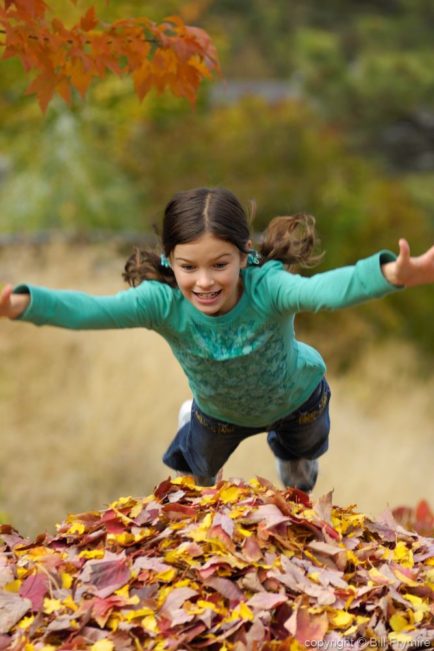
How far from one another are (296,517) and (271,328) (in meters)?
0.67

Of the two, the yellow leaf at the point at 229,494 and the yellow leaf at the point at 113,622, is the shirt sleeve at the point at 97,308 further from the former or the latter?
Result: the yellow leaf at the point at 113,622

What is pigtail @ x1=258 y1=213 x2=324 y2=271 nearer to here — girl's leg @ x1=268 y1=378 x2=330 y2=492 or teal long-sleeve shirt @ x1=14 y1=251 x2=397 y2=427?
teal long-sleeve shirt @ x1=14 y1=251 x2=397 y2=427

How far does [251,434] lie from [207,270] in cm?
77

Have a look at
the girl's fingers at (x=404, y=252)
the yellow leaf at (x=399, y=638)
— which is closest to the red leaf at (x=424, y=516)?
the yellow leaf at (x=399, y=638)

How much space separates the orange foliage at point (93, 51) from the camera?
11.6 feet

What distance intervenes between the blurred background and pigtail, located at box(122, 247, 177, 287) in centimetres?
104

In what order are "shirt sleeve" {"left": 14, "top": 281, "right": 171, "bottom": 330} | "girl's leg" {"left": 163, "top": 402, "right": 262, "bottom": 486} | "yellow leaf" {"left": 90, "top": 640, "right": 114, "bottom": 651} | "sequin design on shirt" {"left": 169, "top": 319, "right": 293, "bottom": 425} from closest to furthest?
"yellow leaf" {"left": 90, "top": 640, "right": 114, "bottom": 651} → "shirt sleeve" {"left": 14, "top": 281, "right": 171, "bottom": 330} → "sequin design on shirt" {"left": 169, "top": 319, "right": 293, "bottom": 425} → "girl's leg" {"left": 163, "top": 402, "right": 262, "bottom": 486}

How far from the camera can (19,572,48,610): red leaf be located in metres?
2.68

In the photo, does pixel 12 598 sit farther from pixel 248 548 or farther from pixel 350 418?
pixel 350 418

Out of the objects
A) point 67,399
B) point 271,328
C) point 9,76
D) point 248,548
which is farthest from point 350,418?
point 248,548

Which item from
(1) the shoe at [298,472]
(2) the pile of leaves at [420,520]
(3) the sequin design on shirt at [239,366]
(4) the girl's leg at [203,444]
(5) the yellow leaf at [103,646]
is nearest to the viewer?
(5) the yellow leaf at [103,646]

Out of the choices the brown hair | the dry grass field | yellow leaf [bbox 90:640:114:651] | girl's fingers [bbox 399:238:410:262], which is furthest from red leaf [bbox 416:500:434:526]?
yellow leaf [bbox 90:640:114:651]

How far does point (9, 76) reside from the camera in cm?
1058

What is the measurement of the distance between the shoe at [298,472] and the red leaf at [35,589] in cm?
141
